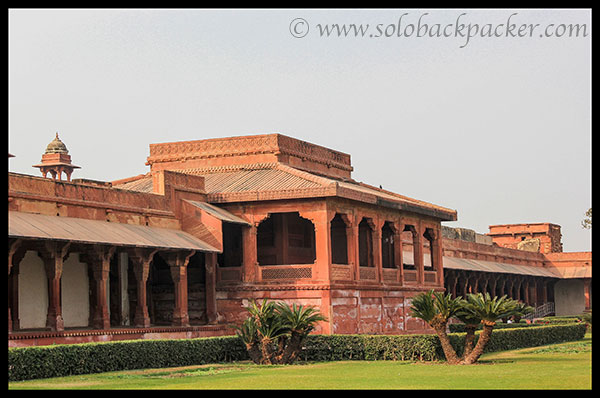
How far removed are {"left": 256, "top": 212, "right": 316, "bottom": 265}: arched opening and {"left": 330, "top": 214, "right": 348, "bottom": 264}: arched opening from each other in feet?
4.22

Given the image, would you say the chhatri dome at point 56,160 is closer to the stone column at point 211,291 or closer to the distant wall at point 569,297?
the stone column at point 211,291

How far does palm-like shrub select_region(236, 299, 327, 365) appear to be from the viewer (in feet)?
82.9

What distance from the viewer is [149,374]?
852 inches

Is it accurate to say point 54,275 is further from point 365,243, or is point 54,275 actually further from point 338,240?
point 365,243

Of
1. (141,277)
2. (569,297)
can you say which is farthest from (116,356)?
(569,297)

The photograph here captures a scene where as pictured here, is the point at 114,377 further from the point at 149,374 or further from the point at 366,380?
the point at 366,380

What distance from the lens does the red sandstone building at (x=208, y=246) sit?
82.7ft

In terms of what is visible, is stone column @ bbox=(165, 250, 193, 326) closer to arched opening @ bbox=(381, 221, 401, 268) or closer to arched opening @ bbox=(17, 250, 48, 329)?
arched opening @ bbox=(17, 250, 48, 329)

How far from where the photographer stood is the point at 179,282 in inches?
1123

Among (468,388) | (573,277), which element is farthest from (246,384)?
(573,277)

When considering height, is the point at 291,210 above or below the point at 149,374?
above

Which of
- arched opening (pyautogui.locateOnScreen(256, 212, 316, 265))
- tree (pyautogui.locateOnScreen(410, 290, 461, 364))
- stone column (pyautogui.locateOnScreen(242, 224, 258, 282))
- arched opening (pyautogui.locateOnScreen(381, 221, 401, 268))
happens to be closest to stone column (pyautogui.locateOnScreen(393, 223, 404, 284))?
arched opening (pyautogui.locateOnScreen(381, 221, 401, 268))
